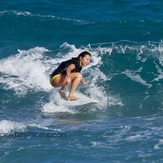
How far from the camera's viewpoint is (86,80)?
44.3 ft

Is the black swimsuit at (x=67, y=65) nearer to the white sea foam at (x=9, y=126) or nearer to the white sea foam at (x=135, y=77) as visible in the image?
the white sea foam at (x=9, y=126)

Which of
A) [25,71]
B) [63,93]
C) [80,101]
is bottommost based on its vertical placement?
[80,101]

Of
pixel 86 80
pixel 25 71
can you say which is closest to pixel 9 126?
pixel 86 80

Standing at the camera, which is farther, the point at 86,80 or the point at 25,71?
the point at 25,71

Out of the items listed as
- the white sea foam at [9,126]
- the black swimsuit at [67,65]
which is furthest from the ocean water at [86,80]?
the black swimsuit at [67,65]

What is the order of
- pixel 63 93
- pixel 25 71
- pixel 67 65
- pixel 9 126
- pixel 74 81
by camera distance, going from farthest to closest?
pixel 25 71 → pixel 63 93 → pixel 74 81 → pixel 67 65 → pixel 9 126

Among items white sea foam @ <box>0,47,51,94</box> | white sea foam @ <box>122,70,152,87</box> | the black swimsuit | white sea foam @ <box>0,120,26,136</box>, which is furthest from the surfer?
white sea foam @ <box>122,70,152,87</box>

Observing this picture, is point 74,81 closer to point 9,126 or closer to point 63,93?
point 63,93

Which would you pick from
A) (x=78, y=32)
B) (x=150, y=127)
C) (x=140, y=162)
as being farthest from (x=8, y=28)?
(x=140, y=162)

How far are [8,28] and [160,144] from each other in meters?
10.4

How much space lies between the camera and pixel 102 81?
13570 millimetres

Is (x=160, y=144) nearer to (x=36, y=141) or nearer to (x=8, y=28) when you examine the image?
(x=36, y=141)

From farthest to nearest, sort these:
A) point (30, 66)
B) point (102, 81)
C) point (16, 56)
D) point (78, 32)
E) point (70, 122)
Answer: point (78, 32), point (16, 56), point (30, 66), point (102, 81), point (70, 122)

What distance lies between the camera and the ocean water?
8.77 metres
